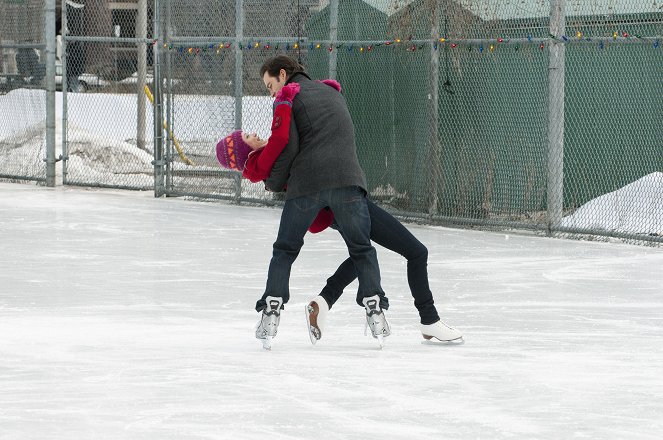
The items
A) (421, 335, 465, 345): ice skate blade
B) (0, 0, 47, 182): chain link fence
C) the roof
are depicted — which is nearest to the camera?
(421, 335, 465, 345): ice skate blade

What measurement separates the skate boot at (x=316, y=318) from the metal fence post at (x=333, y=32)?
8199mm

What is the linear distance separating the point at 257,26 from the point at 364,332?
910 cm

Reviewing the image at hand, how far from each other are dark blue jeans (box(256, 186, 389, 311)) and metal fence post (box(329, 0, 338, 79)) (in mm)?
8279

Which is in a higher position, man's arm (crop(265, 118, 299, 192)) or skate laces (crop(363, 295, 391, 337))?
man's arm (crop(265, 118, 299, 192))

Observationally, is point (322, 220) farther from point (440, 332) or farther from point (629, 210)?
point (629, 210)

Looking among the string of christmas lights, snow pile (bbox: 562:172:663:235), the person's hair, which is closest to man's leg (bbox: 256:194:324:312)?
the person's hair

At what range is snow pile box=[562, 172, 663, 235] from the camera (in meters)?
13.2

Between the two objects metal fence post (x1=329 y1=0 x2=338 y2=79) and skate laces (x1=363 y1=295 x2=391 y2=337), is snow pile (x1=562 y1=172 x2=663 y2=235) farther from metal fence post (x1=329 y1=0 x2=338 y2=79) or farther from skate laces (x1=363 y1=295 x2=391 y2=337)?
skate laces (x1=363 y1=295 x2=391 y2=337)

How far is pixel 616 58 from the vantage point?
46.2 ft

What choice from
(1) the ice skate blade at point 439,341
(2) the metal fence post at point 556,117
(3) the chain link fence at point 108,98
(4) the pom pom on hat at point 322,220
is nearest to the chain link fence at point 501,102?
(2) the metal fence post at point 556,117

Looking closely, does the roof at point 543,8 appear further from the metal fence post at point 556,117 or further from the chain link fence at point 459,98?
the metal fence post at point 556,117

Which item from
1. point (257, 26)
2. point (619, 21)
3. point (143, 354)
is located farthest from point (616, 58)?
point (143, 354)

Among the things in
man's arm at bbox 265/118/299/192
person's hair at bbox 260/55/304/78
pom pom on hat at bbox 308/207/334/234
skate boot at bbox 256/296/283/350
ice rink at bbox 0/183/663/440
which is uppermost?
person's hair at bbox 260/55/304/78

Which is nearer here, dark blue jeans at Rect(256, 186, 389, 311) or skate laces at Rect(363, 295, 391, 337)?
dark blue jeans at Rect(256, 186, 389, 311)
